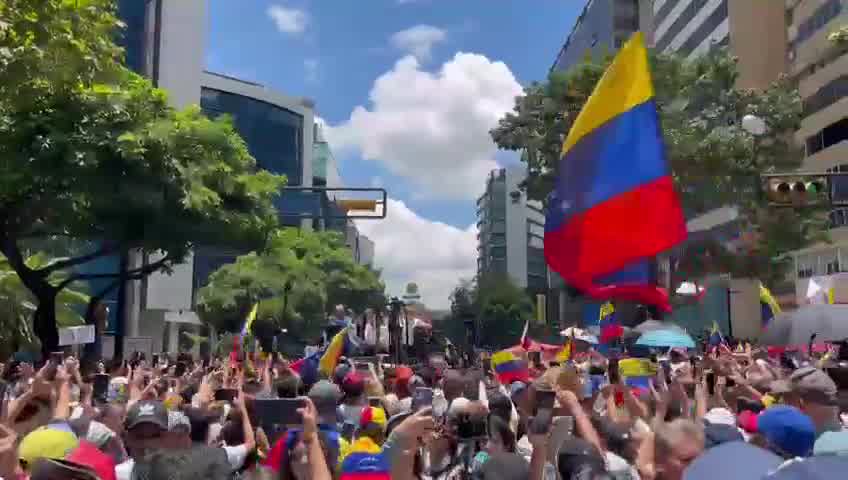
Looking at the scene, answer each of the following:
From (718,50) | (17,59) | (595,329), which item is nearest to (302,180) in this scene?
(718,50)

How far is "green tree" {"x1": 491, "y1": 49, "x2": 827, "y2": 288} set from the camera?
27.5 m

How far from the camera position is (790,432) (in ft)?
13.3

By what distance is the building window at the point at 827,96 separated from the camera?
129 feet

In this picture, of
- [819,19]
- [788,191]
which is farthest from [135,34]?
[788,191]

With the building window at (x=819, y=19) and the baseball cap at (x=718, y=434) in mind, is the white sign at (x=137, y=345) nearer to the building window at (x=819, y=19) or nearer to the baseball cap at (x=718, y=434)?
the baseball cap at (x=718, y=434)

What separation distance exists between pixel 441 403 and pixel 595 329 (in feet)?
42.5

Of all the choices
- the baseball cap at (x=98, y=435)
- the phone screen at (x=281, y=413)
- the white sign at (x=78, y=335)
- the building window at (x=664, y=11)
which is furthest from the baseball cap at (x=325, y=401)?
the building window at (x=664, y=11)

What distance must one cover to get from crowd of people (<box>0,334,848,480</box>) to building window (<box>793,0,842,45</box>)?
35.6 m

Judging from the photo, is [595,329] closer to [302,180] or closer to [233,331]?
[233,331]

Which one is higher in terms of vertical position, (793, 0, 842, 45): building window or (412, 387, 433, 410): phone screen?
(793, 0, 842, 45): building window

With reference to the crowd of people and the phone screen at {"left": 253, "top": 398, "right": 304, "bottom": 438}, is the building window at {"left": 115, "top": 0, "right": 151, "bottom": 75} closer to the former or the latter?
the crowd of people

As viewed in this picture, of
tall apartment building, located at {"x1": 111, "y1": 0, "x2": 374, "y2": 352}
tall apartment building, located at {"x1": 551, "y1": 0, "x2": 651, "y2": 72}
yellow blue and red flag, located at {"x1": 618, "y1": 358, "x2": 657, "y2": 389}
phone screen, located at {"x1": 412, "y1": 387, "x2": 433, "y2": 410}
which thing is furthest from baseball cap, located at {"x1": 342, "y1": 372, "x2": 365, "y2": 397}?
tall apartment building, located at {"x1": 551, "y1": 0, "x2": 651, "y2": 72}

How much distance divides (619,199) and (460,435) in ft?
13.4

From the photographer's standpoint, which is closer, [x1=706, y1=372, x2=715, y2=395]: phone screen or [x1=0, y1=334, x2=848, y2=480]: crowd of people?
[x1=0, y1=334, x2=848, y2=480]: crowd of people
